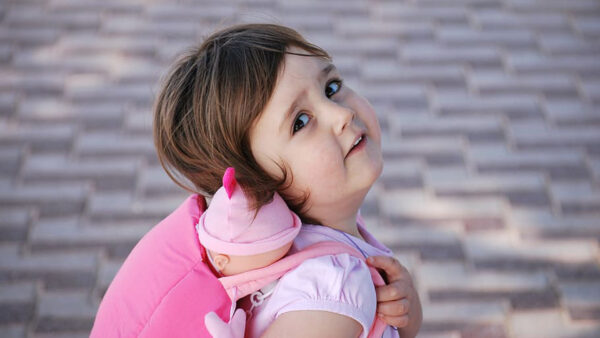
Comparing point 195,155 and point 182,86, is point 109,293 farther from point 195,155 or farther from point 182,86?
point 182,86

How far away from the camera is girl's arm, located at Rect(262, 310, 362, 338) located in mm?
1028

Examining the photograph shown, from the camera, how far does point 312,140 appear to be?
45.5 inches

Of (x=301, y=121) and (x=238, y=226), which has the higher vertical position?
(x=301, y=121)

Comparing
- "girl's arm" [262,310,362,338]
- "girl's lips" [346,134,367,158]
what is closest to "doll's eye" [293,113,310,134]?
"girl's lips" [346,134,367,158]

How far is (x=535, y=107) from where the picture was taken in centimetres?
305

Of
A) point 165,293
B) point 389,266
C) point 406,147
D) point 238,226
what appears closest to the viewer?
point 238,226

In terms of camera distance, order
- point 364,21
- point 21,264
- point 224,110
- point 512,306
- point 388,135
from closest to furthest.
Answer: point 224,110 < point 512,306 < point 21,264 < point 388,135 < point 364,21

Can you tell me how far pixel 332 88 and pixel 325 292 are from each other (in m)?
0.42

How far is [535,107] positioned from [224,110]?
7.48 feet

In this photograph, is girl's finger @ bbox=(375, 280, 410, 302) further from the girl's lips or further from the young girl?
the girl's lips

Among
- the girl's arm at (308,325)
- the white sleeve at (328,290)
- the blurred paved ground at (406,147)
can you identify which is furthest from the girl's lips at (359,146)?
the blurred paved ground at (406,147)

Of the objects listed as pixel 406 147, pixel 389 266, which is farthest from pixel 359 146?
pixel 406 147

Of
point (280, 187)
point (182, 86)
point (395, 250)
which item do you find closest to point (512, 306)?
point (395, 250)

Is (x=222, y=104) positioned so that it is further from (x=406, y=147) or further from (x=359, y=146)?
(x=406, y=147)
